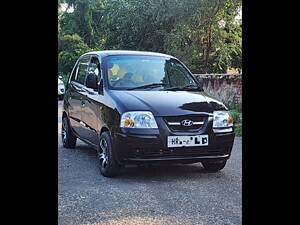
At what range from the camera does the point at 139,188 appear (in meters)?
4.49

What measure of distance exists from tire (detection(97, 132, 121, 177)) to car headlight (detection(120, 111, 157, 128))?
1.04 feet

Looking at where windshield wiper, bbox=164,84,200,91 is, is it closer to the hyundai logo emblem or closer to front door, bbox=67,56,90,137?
the hyundai logo emblem

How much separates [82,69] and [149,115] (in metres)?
2.14

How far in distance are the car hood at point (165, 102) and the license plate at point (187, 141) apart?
264mm

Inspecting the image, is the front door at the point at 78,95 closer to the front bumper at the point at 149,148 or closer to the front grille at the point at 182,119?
the front bumper at the point at 149,148

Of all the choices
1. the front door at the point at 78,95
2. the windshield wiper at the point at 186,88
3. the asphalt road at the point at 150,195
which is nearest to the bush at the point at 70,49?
the front door at the point at 78,95

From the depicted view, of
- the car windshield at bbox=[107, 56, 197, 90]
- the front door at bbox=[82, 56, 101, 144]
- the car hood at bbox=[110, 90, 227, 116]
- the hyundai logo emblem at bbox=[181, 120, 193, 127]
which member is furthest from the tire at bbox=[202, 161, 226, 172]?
the front door at bbox=[82, 56, 101, 144]

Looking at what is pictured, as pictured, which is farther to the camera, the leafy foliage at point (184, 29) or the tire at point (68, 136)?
the leafy foliage at point (184, 29)

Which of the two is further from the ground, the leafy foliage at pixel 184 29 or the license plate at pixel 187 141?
the leafy foliage at pixel 184 29

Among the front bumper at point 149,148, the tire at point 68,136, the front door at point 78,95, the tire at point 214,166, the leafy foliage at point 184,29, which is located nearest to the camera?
the front bumper at point 149,148

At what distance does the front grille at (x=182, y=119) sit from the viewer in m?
4.60

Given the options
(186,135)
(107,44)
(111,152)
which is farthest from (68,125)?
(107,44)

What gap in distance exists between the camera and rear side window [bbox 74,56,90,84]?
6.19 m
